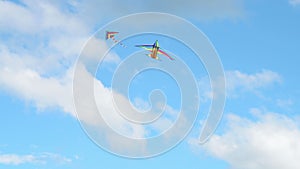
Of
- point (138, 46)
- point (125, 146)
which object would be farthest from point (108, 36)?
point (125, 146)

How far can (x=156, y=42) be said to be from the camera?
89.3 m

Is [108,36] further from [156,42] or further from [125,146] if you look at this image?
[125,146]

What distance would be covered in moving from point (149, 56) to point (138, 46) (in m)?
3.34

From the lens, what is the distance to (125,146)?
6412cm

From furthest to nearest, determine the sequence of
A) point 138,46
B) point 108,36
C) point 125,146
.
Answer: point 138,46 < point 108,36 < point 125,146

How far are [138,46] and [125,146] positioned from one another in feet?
90.2

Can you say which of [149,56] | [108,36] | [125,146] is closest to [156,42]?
[149,56]

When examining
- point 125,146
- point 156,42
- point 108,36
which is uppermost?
point 156,42

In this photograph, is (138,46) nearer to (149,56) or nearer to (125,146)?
(149,56)

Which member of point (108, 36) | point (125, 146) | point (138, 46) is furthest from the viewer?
point (138, 46)

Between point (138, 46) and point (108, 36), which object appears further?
point (138, 46)

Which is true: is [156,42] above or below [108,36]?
above

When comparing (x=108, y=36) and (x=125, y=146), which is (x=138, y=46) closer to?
(x=108, y=36)

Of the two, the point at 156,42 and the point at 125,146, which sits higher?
the point at 156,42
